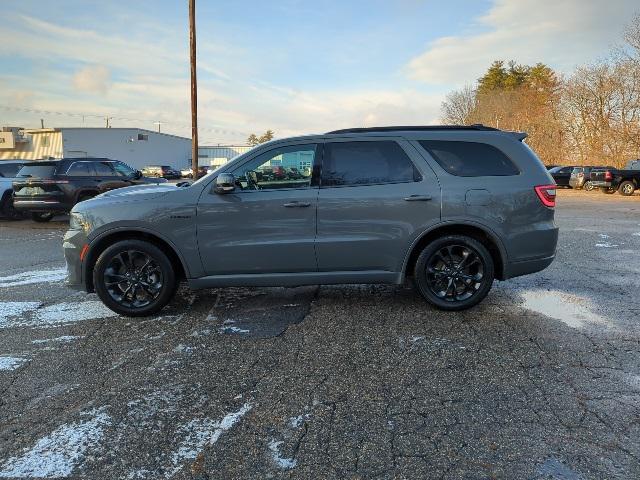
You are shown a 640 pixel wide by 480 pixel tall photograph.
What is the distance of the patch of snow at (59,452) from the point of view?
95.3 inches

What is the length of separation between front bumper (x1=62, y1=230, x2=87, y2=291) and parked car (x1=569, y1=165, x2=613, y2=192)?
30492 millimetres

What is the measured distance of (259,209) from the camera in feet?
15.1

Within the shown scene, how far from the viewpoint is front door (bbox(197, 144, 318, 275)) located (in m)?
4.61

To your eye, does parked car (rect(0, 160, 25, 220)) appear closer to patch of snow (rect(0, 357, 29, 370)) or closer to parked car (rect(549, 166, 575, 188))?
patch of snow (rect(0, 357, 29, 370))

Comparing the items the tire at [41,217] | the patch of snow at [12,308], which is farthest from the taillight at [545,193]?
the tire at [41,217]

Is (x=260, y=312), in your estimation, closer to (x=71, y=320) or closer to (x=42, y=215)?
(x=71, y=320)

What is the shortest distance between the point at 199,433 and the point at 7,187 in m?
13.8

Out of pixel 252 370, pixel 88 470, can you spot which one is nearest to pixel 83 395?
pixel 88 470

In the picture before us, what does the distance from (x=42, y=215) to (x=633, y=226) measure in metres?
16.1

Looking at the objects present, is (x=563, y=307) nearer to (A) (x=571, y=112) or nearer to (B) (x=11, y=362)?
(B) (x=11, y=362)

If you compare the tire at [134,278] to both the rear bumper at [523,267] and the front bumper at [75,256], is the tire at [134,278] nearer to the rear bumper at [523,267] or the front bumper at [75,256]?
the front bumper at [75,256]

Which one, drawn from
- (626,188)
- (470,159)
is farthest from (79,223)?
(626,188)

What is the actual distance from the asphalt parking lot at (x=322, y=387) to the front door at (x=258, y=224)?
59cm

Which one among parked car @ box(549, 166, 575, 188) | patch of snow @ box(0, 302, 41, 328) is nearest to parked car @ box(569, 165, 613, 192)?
parked car @ box(549, 166, 575, 188)
